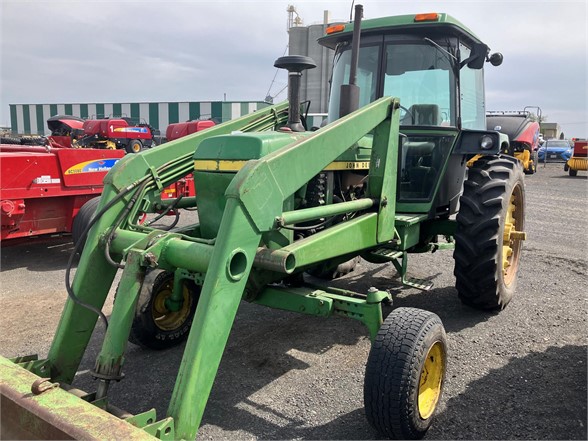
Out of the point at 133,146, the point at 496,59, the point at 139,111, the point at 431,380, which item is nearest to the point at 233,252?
the point at 431,380

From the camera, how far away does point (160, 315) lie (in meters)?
3.82

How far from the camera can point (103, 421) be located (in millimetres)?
2020

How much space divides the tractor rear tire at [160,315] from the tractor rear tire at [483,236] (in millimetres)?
2244

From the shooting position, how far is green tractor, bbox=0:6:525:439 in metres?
2.38

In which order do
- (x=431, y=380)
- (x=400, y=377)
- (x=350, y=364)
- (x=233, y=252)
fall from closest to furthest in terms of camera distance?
(x=233, y=252) → (x=400, y=377) → (x=431, y=380) → (x=350, y=364)

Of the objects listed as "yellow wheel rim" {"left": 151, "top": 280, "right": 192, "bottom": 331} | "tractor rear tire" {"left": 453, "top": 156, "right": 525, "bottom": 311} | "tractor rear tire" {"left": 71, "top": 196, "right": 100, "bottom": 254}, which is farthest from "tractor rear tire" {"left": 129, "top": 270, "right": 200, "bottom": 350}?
"tractor rear tire" {"left": 71, "top": 196, "right": 100, "bottom": 254}

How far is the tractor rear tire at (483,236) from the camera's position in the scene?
4.14 metres

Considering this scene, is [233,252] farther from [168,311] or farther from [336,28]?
[336,28]

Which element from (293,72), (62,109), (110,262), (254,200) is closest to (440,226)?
(293,72)

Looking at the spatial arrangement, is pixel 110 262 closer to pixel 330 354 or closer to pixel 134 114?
pixel 330 354

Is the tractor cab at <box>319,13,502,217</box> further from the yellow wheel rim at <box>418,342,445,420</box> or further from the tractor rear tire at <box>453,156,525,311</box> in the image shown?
the yellow wheel rim at <box>418,342,445,420</box>

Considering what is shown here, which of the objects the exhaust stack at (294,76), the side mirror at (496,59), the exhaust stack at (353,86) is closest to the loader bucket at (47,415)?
the exhaust stack at (294,76)

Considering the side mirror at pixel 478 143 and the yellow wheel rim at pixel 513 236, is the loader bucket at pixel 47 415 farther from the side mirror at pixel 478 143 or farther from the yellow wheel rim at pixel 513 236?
the yellow wheel rim at pixel 513 236

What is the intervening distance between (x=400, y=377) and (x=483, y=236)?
1.98 m
